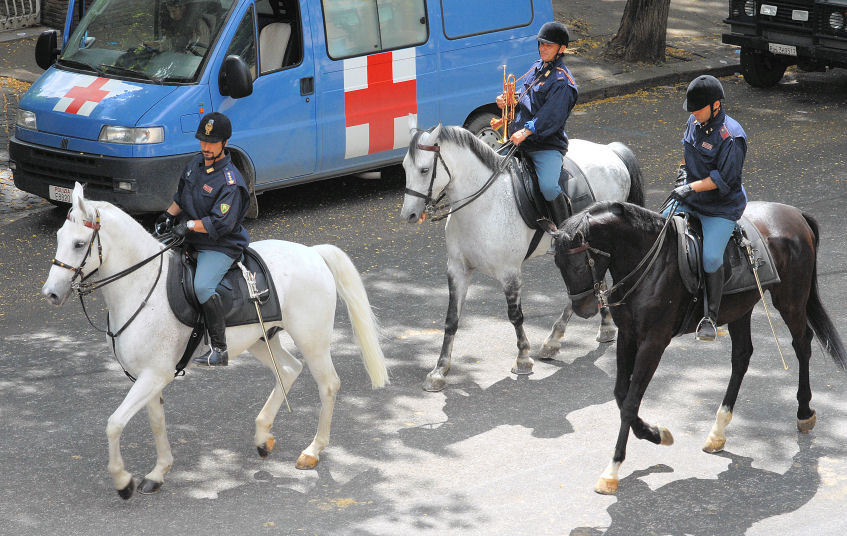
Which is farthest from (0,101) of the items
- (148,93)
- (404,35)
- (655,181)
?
(655,181)

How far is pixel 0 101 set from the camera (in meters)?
14.7

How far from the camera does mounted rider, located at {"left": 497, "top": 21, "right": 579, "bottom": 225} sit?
7941mm

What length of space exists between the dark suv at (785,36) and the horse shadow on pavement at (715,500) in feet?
32.8

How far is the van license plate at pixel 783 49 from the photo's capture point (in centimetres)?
1540

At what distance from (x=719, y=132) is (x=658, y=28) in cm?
1122

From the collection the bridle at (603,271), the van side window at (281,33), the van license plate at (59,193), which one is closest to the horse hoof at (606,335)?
the bridle at (603,271)

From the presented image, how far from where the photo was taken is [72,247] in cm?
573

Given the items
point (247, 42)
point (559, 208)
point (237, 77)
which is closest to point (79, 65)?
point (247, 42)

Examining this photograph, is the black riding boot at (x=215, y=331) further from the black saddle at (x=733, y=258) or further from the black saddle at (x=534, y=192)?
the black saddle at (x=733, y=258)

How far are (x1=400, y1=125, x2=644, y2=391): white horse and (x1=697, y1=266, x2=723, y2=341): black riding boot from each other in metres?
1.61

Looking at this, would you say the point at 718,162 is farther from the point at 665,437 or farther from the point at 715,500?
the point at 715,500

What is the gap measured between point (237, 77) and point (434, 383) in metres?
4.14

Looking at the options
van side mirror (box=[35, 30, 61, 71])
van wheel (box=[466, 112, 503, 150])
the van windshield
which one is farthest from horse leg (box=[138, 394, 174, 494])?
van wheel (box=[466, 112, 503, 150])

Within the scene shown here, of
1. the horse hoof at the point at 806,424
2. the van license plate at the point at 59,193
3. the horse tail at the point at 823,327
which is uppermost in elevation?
the van license plate at the point at 59,193
